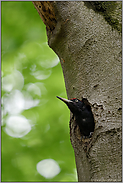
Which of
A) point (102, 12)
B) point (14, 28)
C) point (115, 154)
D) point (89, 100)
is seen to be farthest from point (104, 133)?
point (14, 28)

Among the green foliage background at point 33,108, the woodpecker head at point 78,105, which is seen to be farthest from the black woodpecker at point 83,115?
the green foliage background at point 33,108

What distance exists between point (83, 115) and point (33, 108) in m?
2.79

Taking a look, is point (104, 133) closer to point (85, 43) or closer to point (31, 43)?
point (85, 43)

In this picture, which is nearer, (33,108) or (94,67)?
(94,67)

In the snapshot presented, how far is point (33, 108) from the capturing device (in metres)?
4.39

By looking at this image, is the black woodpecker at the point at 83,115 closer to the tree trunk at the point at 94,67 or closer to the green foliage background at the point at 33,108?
the tree trunk at the point at 94,67

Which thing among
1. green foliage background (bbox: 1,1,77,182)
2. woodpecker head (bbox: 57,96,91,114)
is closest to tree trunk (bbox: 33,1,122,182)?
woodpecker head (bbox: 57,96,91,114)

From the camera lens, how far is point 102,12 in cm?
182

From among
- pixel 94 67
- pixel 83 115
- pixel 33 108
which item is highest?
pixel 94 67

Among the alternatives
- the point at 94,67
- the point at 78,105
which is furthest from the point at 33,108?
the point at 94,67

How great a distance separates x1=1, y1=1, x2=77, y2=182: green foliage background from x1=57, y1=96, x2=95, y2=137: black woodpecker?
2.44m

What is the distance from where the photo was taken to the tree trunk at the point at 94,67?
1.44 meters

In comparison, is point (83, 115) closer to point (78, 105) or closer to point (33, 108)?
point (78, 105)

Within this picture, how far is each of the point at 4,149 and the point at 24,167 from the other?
0.57 metres
